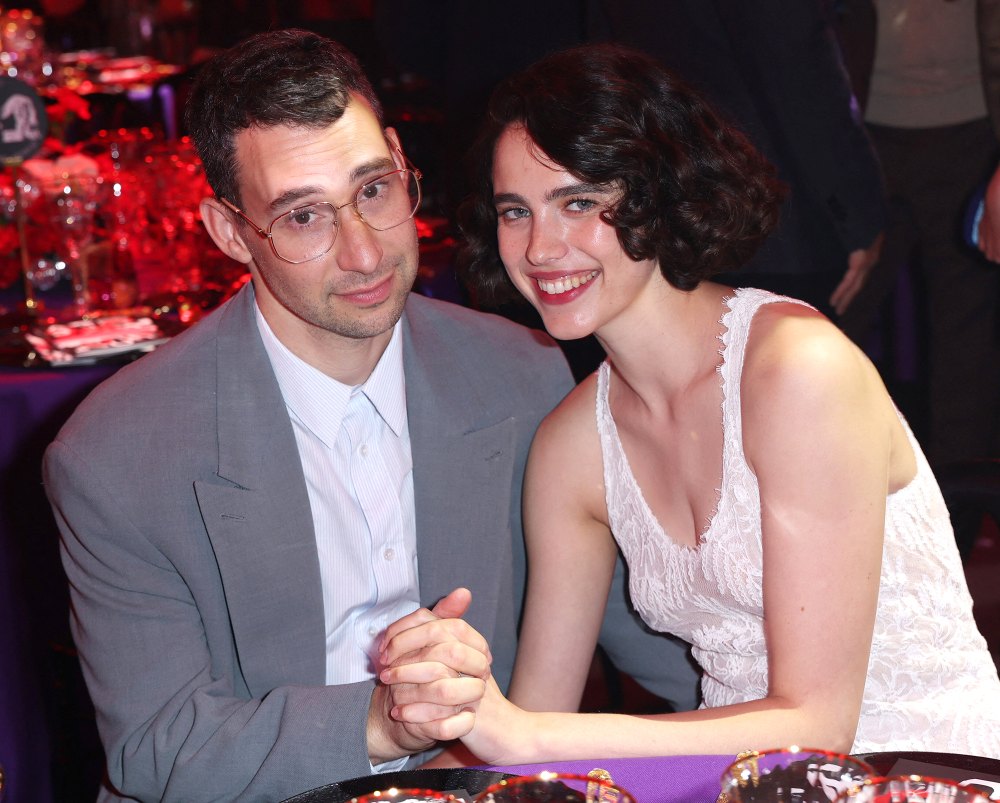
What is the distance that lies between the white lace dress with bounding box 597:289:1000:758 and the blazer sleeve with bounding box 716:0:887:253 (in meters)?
1.14

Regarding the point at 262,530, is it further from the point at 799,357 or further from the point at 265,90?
the point at 799,357

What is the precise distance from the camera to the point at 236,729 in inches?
69.7

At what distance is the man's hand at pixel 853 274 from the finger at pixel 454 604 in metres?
1.94

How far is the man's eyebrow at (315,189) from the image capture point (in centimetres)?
198

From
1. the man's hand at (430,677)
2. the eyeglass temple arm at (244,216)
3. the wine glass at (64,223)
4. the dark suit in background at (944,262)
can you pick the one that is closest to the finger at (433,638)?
the man's hand at (430,677)

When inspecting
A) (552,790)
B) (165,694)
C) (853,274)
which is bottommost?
(165,694)

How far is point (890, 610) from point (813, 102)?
5.06 feet

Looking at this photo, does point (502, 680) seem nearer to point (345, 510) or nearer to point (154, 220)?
point (345, 510)

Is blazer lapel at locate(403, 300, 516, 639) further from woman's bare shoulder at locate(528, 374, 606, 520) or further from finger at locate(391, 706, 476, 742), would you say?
finger at locate(391, 706, 476, 742)

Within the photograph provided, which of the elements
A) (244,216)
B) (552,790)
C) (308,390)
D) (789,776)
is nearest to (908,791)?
(789,776)

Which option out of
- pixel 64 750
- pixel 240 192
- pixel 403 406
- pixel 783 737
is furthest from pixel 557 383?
pixel 64 750

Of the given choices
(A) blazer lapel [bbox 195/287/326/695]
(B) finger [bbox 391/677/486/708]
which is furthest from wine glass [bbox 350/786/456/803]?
(A) blazer lapel [bbox 195/287/326/695]

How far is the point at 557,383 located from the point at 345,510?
48 centimetres

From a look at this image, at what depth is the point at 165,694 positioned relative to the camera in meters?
1.85
